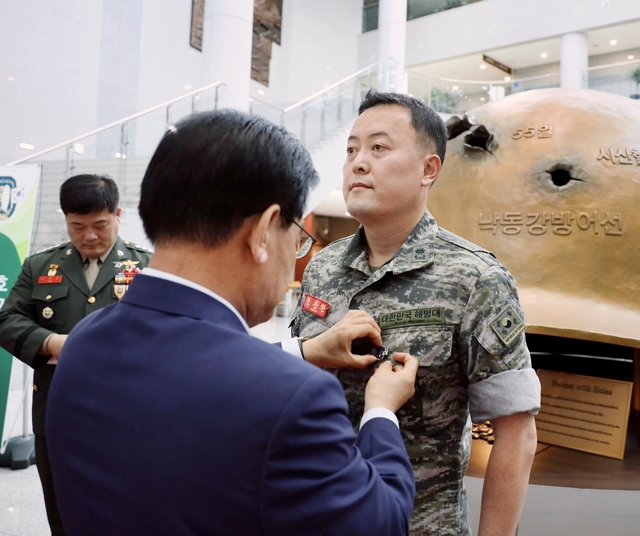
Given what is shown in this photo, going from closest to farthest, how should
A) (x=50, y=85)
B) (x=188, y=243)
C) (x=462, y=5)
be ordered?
(x=188, y=243)
(x=50, y=85)
(x=462, y=5)

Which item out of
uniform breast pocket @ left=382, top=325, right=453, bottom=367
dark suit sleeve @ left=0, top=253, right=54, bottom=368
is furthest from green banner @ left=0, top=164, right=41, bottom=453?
uniform breast pocket @ left=382, top=325, right=453, bottom=367

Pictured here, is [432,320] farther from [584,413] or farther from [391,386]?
[584,413]

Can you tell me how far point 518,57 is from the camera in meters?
16.4

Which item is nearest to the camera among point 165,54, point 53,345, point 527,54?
point 53,345

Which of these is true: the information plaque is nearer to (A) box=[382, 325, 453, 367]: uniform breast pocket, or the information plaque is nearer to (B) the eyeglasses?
(A) box=[382, 325, 453, 367]: uniform breast pocket

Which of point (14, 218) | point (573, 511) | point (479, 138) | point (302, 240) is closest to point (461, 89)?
point (479, 138)

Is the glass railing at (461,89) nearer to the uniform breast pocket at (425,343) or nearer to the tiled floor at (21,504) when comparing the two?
the tiled floor at (21,504)

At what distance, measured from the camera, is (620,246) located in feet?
9.15

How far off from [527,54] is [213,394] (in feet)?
57.7

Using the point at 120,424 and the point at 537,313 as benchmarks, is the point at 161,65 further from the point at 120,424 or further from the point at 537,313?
the point at 120,424

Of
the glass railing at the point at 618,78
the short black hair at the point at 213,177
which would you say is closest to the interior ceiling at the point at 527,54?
the glass railing at the point at 618,78

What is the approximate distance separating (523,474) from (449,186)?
207 centimetres

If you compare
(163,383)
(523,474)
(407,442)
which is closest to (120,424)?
(163,383)

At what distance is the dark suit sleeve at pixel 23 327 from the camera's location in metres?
2.28
